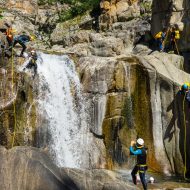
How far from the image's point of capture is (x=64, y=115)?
18406 mm

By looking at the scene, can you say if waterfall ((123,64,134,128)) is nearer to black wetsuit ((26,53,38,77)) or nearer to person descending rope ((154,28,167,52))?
black wetsuit ((26,53,38,77))

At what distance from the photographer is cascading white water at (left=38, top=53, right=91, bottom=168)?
17.7 metres

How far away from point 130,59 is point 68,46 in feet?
44.6

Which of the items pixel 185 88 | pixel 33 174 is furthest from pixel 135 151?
pixel 185 88

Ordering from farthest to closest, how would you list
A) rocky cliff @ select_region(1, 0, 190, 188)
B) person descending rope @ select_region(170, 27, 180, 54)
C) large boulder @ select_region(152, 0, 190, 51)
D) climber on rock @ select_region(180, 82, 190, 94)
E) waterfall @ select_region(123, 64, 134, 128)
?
large boulder @ select_region(152, 0, 190, 51), person descending rope @ select_region(170, 27, 180, 54), waterfall @ select_region(123, 64, 134, 128), rocky cliff @ select_region(1, 0, 190, 188), climber on rock @ select_region(180, 82, 190, 94)

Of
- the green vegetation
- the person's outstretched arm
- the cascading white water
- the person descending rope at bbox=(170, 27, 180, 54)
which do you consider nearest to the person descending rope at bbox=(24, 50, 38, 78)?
the cascading white water

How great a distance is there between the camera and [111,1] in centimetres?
3488

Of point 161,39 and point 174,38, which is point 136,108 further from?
point 161,39

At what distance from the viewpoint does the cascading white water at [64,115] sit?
1772cm

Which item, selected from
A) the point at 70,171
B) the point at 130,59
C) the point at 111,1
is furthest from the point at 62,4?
the point at 70,171

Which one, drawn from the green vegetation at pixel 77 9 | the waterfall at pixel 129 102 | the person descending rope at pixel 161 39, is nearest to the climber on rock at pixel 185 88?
the waterfall at pixel 129 102

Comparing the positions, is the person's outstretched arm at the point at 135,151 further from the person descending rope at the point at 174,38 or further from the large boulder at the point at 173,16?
the large boulder at the point at 173,16

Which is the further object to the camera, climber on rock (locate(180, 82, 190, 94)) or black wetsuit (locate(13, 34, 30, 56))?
black wetsuit (locate(13, 34, 30, 56))

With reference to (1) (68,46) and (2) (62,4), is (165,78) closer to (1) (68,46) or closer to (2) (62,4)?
(1) (68,46)
